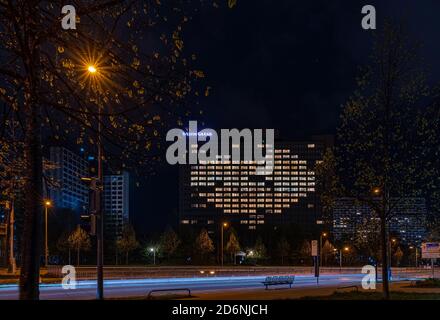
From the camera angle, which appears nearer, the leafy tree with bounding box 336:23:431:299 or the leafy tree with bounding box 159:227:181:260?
the leafy tree with bounding box 336:23:431:299

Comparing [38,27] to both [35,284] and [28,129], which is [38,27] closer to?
[28,129]

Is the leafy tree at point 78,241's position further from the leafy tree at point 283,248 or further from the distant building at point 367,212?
the distant building at point 367,212

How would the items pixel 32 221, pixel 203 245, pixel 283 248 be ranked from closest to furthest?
1. pixel 32 221
2. pixel 203 245
3. pixel 283 248

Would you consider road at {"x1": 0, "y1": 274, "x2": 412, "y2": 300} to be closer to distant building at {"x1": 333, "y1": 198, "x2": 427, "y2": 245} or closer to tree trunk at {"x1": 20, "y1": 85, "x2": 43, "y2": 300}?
distant building at {"x1": 333, "y1": 198, "x2": 427, "y2": 245}

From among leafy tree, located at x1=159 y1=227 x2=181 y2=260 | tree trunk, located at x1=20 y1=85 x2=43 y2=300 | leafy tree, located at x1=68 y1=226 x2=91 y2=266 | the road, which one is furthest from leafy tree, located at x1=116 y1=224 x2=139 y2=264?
tree trunk, located at x1=20 y1=85 x2=43 y2=300

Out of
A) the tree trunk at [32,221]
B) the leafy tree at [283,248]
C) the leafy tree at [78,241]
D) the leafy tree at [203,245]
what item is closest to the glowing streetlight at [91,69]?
the tree trunk at [32,221]

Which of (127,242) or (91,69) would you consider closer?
(91,69)

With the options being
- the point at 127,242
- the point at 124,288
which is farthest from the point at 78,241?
the point at 124,288

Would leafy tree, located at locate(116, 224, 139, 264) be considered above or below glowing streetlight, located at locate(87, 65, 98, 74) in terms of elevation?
below

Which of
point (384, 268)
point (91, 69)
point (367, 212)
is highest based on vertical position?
point (91, 69)

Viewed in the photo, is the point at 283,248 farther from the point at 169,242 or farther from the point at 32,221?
the point at 32,221
